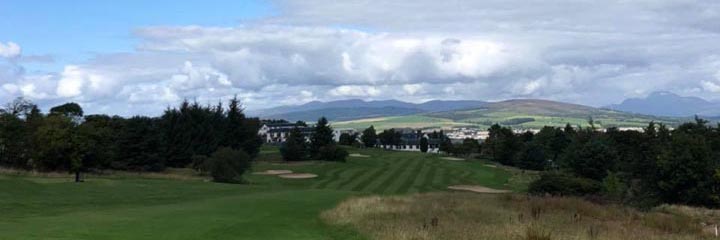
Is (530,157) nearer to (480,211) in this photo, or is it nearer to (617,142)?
(617,142)

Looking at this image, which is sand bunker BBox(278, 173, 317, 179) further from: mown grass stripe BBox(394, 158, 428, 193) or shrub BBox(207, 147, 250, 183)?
shrub BBox(207, 147, 250, 183)

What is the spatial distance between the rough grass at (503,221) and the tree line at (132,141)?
3212cm

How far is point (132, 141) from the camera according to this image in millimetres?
80125

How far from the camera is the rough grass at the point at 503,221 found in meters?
20.9

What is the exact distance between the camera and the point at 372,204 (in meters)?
32.7

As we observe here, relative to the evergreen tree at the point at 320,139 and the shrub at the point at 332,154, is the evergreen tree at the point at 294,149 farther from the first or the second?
the shrub at the point at 332,154

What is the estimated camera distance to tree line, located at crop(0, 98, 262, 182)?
5772 centimetres

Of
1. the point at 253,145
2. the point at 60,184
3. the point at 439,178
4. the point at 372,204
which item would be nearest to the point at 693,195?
the point at 439,178

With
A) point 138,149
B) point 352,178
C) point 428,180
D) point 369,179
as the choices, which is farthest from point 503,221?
point 428,180

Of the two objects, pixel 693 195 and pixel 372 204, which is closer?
pixel 372 204

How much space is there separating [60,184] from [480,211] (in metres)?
30.2

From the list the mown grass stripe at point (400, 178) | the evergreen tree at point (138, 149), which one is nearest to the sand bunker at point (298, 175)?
the mown grass stripe at point (400, 178)

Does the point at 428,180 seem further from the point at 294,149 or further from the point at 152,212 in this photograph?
the point at 152,212

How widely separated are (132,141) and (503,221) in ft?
207
